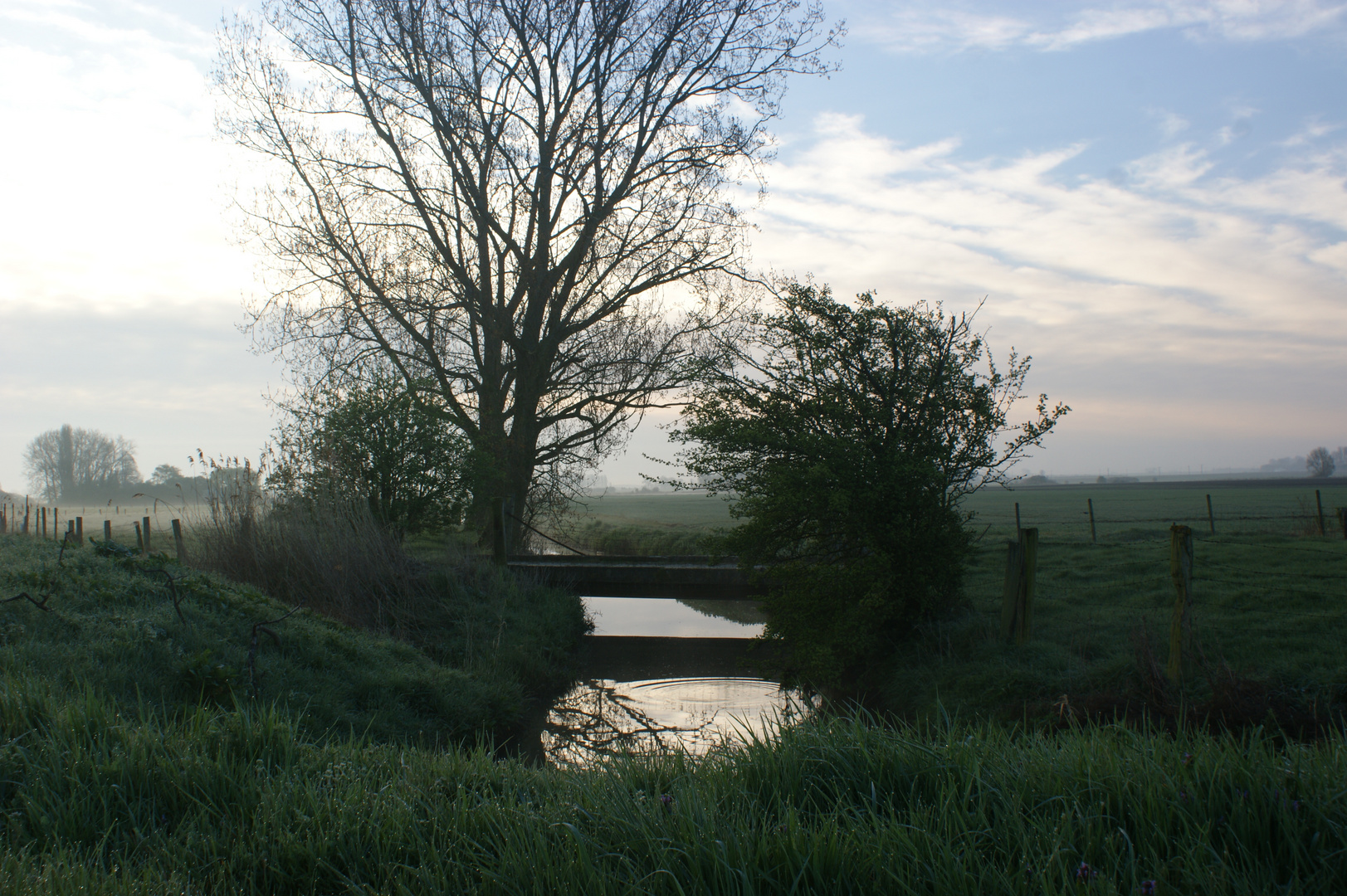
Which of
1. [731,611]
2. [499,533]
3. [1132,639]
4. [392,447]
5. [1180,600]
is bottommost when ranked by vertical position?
[731,611]

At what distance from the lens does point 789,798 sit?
9.29 feet

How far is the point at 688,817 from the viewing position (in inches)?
104

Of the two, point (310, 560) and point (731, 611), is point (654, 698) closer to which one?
point (310, 560)

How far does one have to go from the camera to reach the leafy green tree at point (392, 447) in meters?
13.9

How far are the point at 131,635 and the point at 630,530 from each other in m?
27.1

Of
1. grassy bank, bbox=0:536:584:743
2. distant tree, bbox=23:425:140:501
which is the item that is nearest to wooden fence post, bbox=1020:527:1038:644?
grassy bank, bbox=0:536:584:743

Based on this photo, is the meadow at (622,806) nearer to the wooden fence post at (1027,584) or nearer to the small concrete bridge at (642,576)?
the wooden fence post at (1027,584)

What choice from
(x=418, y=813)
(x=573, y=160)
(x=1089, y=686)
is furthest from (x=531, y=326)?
(x=418, y=813)

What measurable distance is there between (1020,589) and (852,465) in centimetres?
221

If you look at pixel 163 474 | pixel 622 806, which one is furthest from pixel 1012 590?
pixel 163 474

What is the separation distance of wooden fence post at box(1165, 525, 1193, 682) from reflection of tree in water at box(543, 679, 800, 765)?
3.34 metres

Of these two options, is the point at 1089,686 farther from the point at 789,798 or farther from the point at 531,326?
the point at 531,326

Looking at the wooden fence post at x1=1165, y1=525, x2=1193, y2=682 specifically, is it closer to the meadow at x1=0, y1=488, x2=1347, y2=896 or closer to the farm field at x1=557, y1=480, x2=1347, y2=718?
the farm field at x1=557, y1=480, x2=1347, y2=718

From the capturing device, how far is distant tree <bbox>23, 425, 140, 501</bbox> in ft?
234
